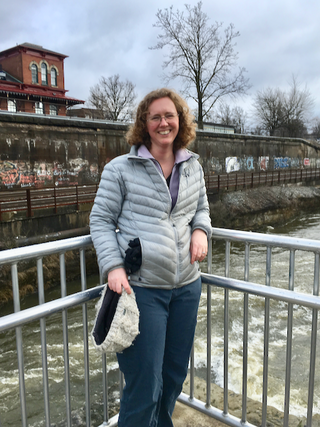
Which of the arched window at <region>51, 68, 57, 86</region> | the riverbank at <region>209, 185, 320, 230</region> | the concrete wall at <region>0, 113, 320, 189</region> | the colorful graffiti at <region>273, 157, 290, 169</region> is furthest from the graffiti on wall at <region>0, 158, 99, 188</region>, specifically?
the arched window at <region>51, 68, 57, 86</region>

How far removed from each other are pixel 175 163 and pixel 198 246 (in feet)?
1.63

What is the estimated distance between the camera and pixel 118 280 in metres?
1.81

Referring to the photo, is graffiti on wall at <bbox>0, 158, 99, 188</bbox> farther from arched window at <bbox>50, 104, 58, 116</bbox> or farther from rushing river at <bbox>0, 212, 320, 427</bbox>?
arched window at <bbox>50, 104, 58, 116</bbox>

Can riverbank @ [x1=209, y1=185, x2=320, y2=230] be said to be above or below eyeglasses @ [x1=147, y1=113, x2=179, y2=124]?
below

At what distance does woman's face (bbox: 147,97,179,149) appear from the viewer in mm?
2053

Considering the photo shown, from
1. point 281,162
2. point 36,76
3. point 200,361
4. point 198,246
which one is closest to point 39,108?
point 36,76

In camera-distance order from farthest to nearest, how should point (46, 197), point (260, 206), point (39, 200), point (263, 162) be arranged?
point (263, 162), point (260, 206), point (46, 197), point (39, 200)

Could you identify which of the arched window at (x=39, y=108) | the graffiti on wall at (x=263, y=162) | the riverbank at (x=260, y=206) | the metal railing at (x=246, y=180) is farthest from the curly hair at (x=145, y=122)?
the arched window at (x=39, y=108)

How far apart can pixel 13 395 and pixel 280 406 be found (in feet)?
12.5

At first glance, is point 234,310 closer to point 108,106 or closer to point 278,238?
point 278,238

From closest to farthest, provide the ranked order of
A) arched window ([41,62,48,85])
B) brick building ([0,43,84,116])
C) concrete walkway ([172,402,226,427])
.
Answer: concrete walkway ([172,402,226,427]) < brick building ([0,43,84,116]) < arched window ([41,62,48,85])

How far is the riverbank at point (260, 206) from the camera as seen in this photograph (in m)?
19.5

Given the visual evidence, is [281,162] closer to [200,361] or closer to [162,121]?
[200,361]

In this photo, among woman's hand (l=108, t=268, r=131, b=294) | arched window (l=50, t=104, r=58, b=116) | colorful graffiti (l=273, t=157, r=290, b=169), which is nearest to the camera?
woman's hand (l=108, t=268, r=131, b=294)
